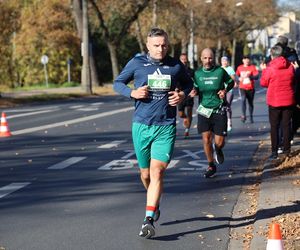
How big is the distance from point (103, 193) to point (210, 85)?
7.98ft

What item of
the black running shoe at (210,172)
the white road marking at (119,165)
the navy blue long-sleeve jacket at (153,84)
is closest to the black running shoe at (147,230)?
the navy blue long-sleeve jacket at (153,84)

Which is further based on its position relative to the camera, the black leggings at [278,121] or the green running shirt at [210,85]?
the black leggings at [278,121]

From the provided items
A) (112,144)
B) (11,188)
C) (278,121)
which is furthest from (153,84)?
(112,144)

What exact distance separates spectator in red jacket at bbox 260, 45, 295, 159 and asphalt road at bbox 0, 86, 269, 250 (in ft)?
3.03

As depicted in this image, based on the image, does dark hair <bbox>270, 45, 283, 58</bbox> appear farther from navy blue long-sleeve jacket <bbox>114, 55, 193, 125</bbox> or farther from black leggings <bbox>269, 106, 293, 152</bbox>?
navy blue long-sleeve jacket <bbox>114, 55, 193, 125</bbox>

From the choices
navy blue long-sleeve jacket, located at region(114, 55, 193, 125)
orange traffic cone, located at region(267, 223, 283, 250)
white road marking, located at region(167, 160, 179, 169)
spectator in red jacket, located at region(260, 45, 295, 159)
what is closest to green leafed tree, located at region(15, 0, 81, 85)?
white road marking, located at region(167, 160, 179, 169)

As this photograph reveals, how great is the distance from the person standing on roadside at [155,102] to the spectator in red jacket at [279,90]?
16.4ft

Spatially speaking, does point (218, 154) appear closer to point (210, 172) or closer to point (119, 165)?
point (210, 172)

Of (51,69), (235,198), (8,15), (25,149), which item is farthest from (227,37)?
(235,198)

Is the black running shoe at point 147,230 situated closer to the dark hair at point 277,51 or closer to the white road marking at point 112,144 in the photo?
the dark hair at point 277,51

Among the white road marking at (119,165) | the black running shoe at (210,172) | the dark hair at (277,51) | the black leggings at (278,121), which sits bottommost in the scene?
the white road marking at (119,165)

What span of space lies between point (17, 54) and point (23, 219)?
5209 cm

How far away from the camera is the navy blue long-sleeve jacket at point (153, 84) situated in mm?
7082

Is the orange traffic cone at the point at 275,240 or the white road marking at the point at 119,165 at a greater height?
the orange traffic cone at the point at 275,240
